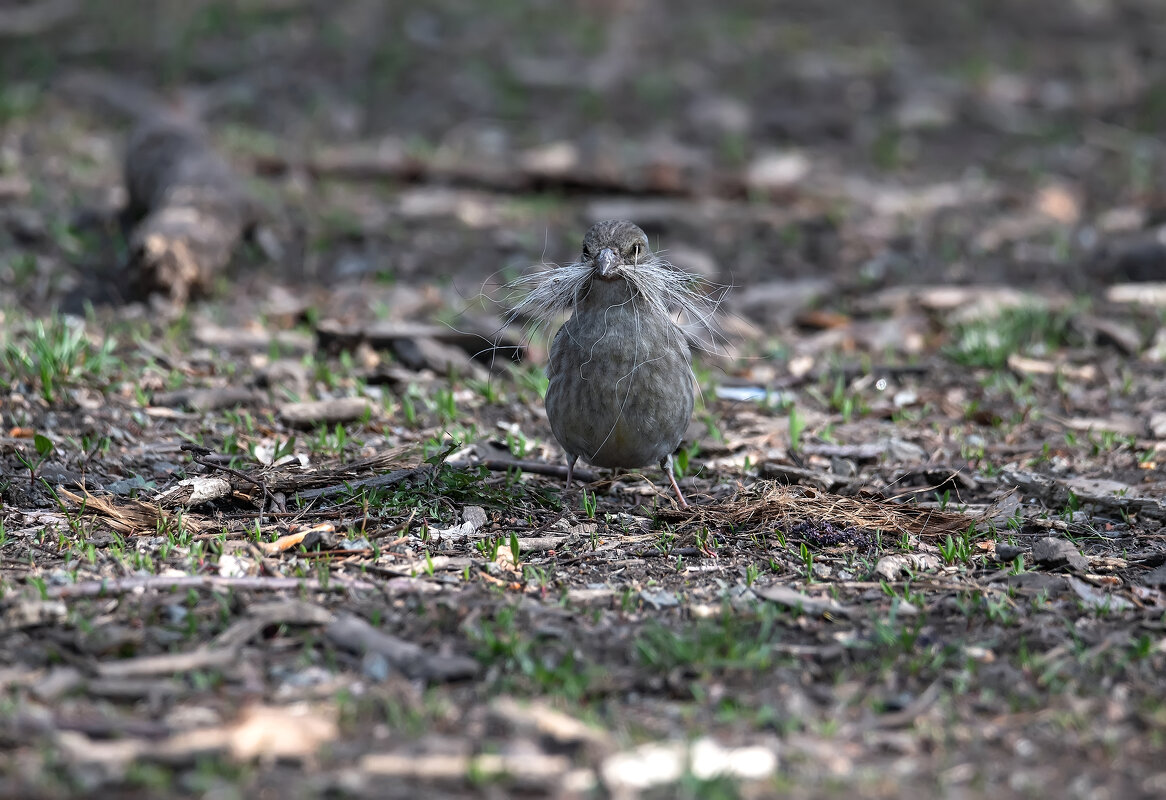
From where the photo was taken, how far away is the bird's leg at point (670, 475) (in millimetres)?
4879

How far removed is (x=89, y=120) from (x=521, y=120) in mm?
3389

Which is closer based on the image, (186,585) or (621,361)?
(186,585)

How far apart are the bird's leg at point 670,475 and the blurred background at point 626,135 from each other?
2619mm

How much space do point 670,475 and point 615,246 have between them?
3.17 ft

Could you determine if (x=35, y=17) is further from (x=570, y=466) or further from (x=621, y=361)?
(x=621, y=361)

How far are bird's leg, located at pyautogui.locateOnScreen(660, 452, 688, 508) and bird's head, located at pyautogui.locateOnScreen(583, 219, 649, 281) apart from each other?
820mm

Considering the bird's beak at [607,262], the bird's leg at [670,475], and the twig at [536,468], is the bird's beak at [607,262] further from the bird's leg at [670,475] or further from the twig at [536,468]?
the twig at [536,468]

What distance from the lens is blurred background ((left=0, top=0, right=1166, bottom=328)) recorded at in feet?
26.7

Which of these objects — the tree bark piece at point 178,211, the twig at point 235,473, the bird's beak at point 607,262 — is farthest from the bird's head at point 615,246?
the tree bark piece at point 178,211

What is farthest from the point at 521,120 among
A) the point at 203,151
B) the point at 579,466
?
the point at 579,466

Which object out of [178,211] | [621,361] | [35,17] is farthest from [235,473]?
[35,17]

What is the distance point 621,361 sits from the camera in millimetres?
4754

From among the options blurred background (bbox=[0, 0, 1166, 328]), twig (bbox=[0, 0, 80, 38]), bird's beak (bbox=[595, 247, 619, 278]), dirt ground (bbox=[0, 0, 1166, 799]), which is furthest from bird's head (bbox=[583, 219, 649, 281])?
twig (bbox=[0, 0, 80, 38])

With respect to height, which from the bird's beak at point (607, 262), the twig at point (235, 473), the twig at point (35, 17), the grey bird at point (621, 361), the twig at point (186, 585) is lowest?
the twig at point (186, 585)
